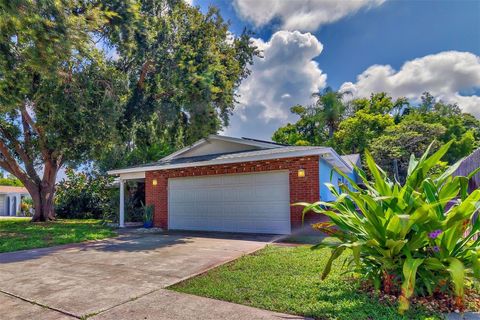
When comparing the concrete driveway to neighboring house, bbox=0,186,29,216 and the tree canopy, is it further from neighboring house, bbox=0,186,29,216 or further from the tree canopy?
neighboring house, bbox=0,186,29,216

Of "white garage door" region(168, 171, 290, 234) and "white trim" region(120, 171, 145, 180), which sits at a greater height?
"white trim" region(120, 171, 145, 180)

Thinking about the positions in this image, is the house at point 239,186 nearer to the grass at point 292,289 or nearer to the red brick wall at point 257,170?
the red brick wall at point 257,170

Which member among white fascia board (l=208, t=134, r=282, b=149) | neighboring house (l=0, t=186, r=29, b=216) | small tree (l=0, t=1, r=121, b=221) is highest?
small tree (l=0, t=1, r=121, b=221)

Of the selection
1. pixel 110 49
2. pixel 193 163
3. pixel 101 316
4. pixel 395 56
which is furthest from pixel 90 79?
pixel 395 56

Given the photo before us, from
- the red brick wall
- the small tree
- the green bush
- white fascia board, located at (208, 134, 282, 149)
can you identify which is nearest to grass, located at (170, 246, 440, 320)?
the red brick wall

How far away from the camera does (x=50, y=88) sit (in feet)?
38.0

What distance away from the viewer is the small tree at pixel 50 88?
713 centimetres

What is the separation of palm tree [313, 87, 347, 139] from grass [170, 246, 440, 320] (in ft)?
94.2

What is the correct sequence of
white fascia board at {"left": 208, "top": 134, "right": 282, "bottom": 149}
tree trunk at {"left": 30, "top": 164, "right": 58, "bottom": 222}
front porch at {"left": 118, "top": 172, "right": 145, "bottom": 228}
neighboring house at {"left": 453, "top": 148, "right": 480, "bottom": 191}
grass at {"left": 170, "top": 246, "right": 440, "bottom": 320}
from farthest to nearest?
tree trunk at {"left": 30, "top": 164, "right": 58, "bottom": 222}, front porch at {"left": 118, "top": 172, "right": 145, "bottom": 228}, white fascia board at {"left": 208, "top": 134, "right": 282, "bottom": 149}, neighboring house at {"left": 453, "top": 148, "right": 480, "bottom": 191}, grass at {"left": 170, "top": 246, "right": 440, "bottom": 320}

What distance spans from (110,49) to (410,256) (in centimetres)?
1382

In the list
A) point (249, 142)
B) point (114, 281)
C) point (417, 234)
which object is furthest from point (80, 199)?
point (417, 234)

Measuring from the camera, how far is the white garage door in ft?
34.7

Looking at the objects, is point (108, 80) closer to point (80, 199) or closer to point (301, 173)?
point (301, 173)

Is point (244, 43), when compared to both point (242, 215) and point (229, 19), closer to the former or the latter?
point (229, 19)
